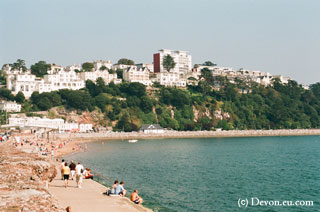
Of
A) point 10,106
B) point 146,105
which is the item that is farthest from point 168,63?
point 10,106

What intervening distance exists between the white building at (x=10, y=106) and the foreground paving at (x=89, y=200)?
8840cm

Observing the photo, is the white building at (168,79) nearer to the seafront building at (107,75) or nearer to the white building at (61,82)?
the seafront building at (107,75)

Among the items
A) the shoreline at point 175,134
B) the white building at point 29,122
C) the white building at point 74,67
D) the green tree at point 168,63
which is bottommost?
the shoreline at point 175,134

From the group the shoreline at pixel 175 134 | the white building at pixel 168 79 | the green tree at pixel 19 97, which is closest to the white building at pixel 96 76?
the white building at pixel 168 79

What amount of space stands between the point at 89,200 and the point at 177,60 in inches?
6666

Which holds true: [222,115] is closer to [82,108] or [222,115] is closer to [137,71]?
[137,71]

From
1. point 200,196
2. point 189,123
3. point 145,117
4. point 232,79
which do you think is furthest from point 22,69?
point 200,196

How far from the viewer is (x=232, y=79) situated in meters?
179

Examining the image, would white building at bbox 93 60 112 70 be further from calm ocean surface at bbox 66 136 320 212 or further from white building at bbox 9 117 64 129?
calm ocean surface at bbox 66 136 320 212

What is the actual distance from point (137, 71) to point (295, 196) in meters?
123

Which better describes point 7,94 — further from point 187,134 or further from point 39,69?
point 187,134

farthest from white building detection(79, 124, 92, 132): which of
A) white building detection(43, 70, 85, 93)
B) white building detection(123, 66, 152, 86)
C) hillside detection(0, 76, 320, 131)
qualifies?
white building detection(123, 66, 152, 86)

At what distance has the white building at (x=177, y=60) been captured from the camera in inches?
6929

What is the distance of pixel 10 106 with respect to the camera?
104 meters
